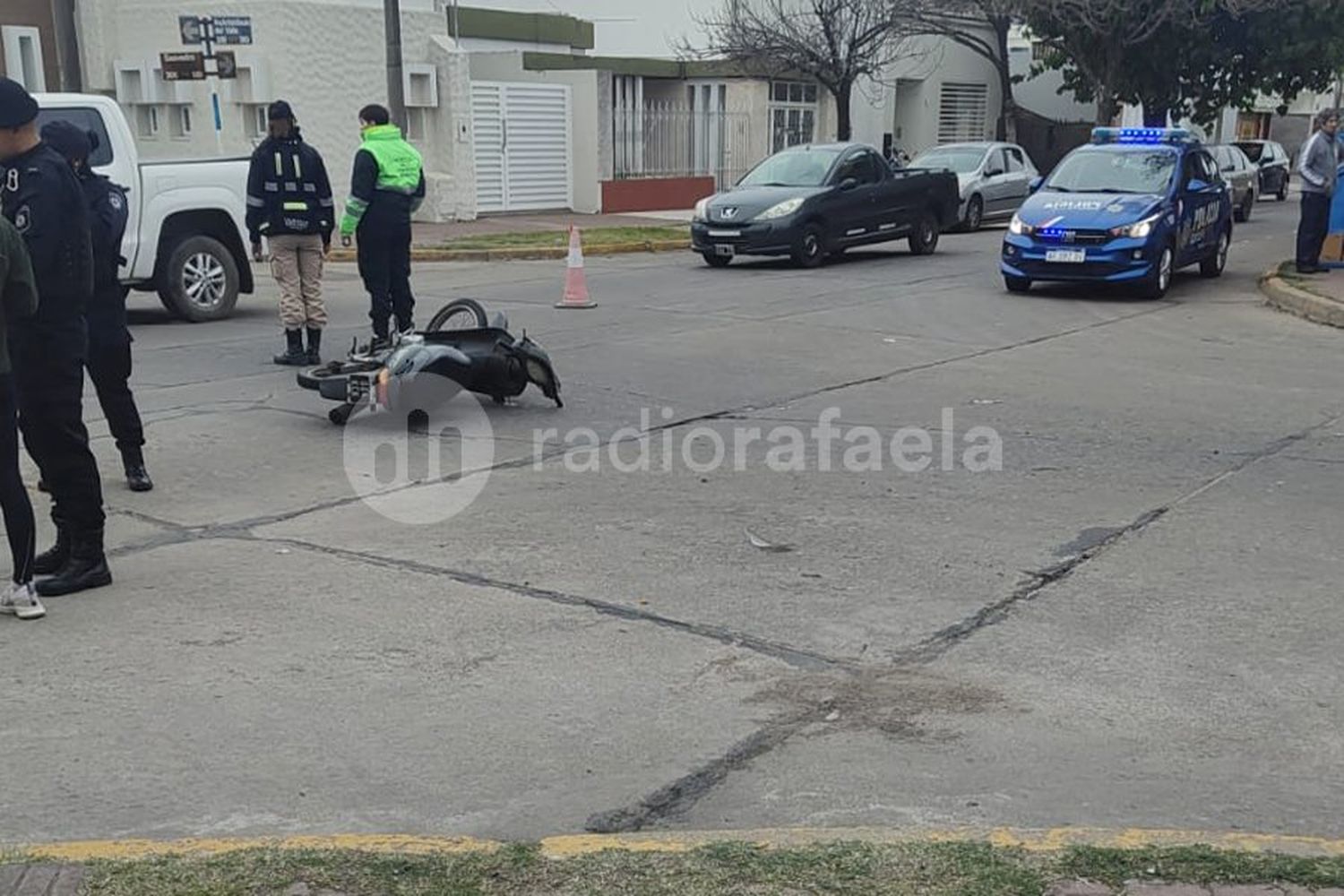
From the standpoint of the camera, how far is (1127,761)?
159 inches

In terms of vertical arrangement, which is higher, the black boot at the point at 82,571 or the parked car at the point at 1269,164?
the parked car at the point at 1269,164

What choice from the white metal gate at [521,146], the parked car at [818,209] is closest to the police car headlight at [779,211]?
the parked car at [818,209]

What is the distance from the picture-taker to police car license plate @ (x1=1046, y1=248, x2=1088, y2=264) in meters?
14.7

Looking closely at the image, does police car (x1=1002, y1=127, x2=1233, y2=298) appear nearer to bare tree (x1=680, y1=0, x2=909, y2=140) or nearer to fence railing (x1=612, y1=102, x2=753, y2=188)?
bare tree (x1=680, y1=0, x2=909, y2=140)

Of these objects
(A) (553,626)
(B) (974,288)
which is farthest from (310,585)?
(B) (974,288)

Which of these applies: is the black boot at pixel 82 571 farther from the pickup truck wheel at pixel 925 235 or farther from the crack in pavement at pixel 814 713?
the pickup truck wheel at pixel 925 235

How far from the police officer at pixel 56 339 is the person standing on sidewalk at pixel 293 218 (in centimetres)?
477

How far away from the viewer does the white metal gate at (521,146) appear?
25797 mm

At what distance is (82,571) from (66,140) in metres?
1.93

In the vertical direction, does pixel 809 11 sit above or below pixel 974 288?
above

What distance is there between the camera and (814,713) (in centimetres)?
439

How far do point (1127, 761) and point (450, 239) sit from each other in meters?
19.1

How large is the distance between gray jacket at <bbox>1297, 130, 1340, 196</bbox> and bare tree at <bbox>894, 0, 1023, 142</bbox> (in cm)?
1442

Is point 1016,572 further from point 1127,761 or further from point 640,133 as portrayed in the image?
point 640,133
